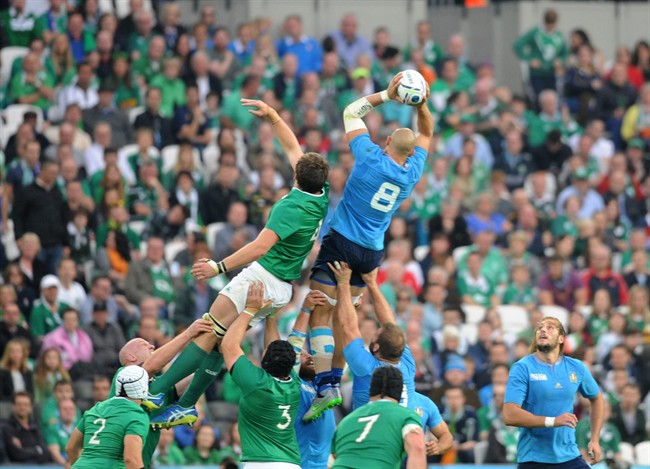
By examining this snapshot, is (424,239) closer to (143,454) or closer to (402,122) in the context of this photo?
(402,122)

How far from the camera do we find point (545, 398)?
46.8 feet

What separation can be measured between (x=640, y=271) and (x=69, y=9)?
989 centimetres

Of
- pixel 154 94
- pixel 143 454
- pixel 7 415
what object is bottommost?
pixel 7 415

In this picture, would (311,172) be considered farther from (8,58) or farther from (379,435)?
(8,58)

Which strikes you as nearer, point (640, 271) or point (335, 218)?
point (335, 218)

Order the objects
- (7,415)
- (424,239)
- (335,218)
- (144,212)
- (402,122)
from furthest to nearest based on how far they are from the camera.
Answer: (402,122) → (424,239) → (144,212) → (7,415) → (335,218)

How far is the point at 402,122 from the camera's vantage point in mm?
25141

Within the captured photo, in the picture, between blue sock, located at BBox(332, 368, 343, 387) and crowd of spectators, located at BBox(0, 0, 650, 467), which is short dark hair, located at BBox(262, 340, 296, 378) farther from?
crowd of spectators, located at BBox(0, 0, 650, 467)

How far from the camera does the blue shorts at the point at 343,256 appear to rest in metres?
14.2

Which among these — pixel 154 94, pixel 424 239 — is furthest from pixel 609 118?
pixel 154 94

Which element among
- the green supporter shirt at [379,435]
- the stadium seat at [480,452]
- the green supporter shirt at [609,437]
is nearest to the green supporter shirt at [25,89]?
the stadium seat at [480,452]

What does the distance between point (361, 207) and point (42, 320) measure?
7.41 meters

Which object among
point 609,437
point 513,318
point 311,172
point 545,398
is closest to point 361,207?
point 311,172

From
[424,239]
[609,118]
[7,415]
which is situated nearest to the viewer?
[7,415]
